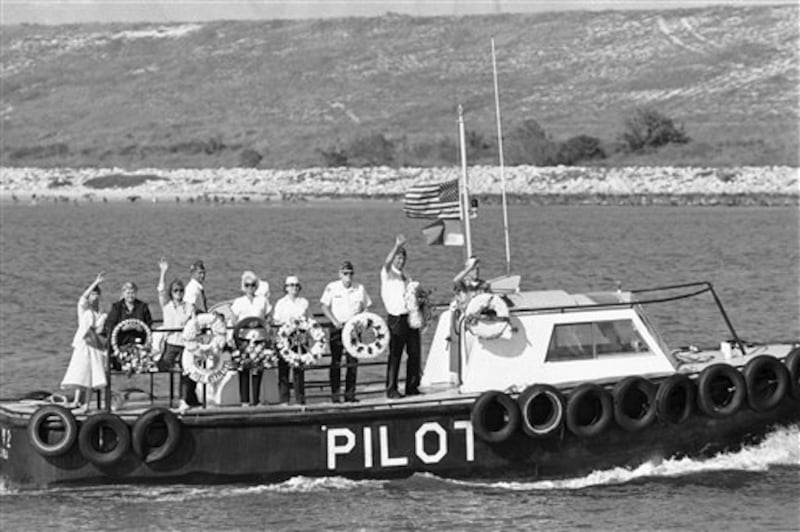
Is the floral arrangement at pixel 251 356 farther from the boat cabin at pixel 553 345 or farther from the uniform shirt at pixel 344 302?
the boat cabin at pixel 553 345

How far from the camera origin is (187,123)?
128250 millimetres

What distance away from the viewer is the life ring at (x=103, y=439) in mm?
19828

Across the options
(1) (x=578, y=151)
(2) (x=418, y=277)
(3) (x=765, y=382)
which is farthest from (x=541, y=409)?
(1) (x=578, y=151)

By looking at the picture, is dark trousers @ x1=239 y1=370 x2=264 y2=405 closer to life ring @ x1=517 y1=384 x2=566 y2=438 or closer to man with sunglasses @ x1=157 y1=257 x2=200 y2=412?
man with sunglasses @ x1=157 y1=257 x2=200 y2=412

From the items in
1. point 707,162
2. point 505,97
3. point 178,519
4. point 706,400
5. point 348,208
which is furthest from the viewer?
point 505,97

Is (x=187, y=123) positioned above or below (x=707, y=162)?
above

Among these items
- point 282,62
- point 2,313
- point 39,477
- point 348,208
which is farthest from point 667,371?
point 282,62

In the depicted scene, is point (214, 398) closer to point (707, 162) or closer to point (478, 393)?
point (478, 393)

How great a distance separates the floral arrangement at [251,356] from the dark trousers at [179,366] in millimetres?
605

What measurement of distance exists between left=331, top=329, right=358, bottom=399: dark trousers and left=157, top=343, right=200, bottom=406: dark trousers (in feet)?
5.08

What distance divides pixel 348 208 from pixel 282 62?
216 feet

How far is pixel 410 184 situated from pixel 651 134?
1536 centimetres

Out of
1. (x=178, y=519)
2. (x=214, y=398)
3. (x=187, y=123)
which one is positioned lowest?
(x=178, y=519)

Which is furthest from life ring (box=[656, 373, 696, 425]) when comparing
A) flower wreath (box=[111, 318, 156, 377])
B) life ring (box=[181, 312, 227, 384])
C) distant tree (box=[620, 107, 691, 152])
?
distant tree (box=[620, 107, 691, 152])
